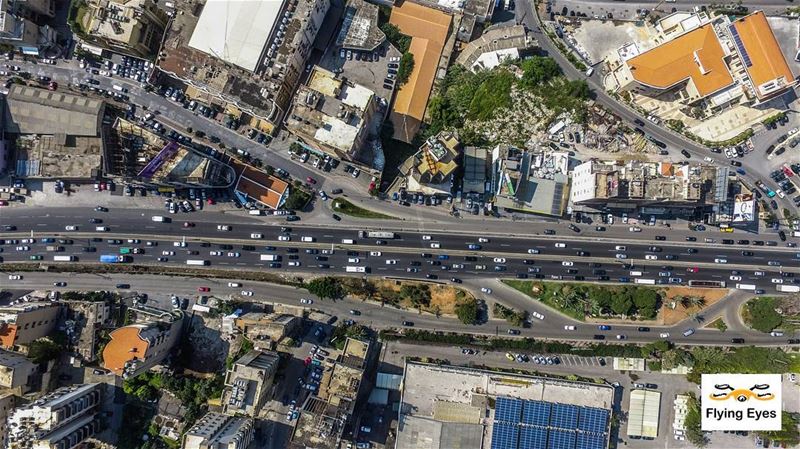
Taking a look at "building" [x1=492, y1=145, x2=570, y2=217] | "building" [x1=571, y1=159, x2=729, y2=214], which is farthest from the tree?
"building" [x1=571, y1=159, x2=729, y2=214]

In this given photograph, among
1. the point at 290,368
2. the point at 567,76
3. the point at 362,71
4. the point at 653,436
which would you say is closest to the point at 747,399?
the point at 653,436

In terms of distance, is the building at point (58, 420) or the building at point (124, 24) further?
the building at point (124, 24)

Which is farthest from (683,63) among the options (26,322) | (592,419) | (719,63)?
(26,322)

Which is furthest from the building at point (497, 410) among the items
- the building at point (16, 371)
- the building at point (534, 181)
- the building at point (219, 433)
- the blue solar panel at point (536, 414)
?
the building at point (16, 371)

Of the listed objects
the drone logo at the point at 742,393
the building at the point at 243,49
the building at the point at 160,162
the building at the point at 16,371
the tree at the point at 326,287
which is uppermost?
the building at the point at 243,49

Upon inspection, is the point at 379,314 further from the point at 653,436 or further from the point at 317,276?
the point at 653,436

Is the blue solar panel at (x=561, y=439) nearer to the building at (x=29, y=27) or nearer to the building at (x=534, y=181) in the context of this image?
the building at (x=534, y=181)

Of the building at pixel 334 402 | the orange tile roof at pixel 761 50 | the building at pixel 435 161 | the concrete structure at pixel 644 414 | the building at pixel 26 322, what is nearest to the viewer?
the building at pixel 334 402

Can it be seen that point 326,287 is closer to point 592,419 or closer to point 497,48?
point 592,419
